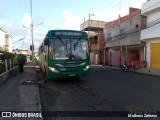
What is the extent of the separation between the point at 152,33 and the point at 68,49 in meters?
16.7

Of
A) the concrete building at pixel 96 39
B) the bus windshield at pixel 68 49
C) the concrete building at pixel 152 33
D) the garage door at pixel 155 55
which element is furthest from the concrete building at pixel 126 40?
the bus windshield at pixel 68 49

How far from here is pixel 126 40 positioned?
114ft

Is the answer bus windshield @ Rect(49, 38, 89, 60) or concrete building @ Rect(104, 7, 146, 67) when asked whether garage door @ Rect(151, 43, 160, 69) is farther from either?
bus windshield @ Rect(49, 38, 89, 60)

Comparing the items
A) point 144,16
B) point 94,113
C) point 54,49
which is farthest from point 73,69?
point 144,16

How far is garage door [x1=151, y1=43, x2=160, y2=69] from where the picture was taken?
27922 millimetres

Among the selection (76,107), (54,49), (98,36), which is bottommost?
(76,107)

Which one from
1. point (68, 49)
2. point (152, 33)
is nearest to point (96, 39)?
point (152, 33)

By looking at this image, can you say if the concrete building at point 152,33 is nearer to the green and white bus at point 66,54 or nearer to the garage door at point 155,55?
the garage door at point 155,55

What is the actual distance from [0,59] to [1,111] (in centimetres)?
1288

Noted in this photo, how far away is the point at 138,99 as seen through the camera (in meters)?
9.55

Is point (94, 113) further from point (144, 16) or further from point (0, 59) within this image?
point (144, 16)

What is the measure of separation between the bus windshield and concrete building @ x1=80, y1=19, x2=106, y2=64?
31234mm

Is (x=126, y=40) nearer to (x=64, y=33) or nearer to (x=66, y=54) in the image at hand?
(x=64, y=33)

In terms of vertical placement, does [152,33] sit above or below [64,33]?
above
